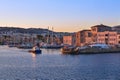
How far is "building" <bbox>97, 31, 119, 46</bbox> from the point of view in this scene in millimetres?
133600

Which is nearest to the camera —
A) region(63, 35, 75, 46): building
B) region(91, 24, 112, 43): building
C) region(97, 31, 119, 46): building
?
region(97, 31, 119, 46): building

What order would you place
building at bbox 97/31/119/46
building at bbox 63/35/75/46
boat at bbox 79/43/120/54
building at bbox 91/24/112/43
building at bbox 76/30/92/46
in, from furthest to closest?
building at bbox 63/35/75/46, building at bbox 76/30/92/46, building at bbox 91/24/112/43, building at bbox 97/31/119/46, boat at bbox 79/43/120/54

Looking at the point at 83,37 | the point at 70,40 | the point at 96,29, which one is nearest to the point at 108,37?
the point at 96,29

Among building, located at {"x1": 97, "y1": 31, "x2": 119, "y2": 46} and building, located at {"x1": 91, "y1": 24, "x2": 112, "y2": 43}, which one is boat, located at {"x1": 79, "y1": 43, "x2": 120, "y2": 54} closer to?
building, located at {"x1": 97, "y1": 31, "x2": 119, "y2": 46}

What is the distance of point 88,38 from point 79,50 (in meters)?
53.0

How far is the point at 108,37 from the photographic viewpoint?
136875 mm

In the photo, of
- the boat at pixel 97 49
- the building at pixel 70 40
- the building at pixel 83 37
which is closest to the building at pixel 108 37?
the building at pixel 83 37

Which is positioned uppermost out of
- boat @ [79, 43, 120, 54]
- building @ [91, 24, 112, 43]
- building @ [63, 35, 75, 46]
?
building @ [91, 24, 112, 43]

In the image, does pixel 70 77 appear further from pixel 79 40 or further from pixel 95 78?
pixel 79 40

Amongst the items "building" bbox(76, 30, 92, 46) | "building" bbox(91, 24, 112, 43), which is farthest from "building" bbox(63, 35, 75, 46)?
"building" bbox(91, 24, 112, 43)

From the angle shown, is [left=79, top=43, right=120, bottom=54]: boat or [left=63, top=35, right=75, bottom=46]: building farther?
[left=63, top=35, right=75, bottom=46]: building

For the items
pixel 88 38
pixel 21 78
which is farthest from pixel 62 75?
pixel 88 38

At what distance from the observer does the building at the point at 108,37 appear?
133600 millimetres

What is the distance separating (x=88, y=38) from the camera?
15025cm
